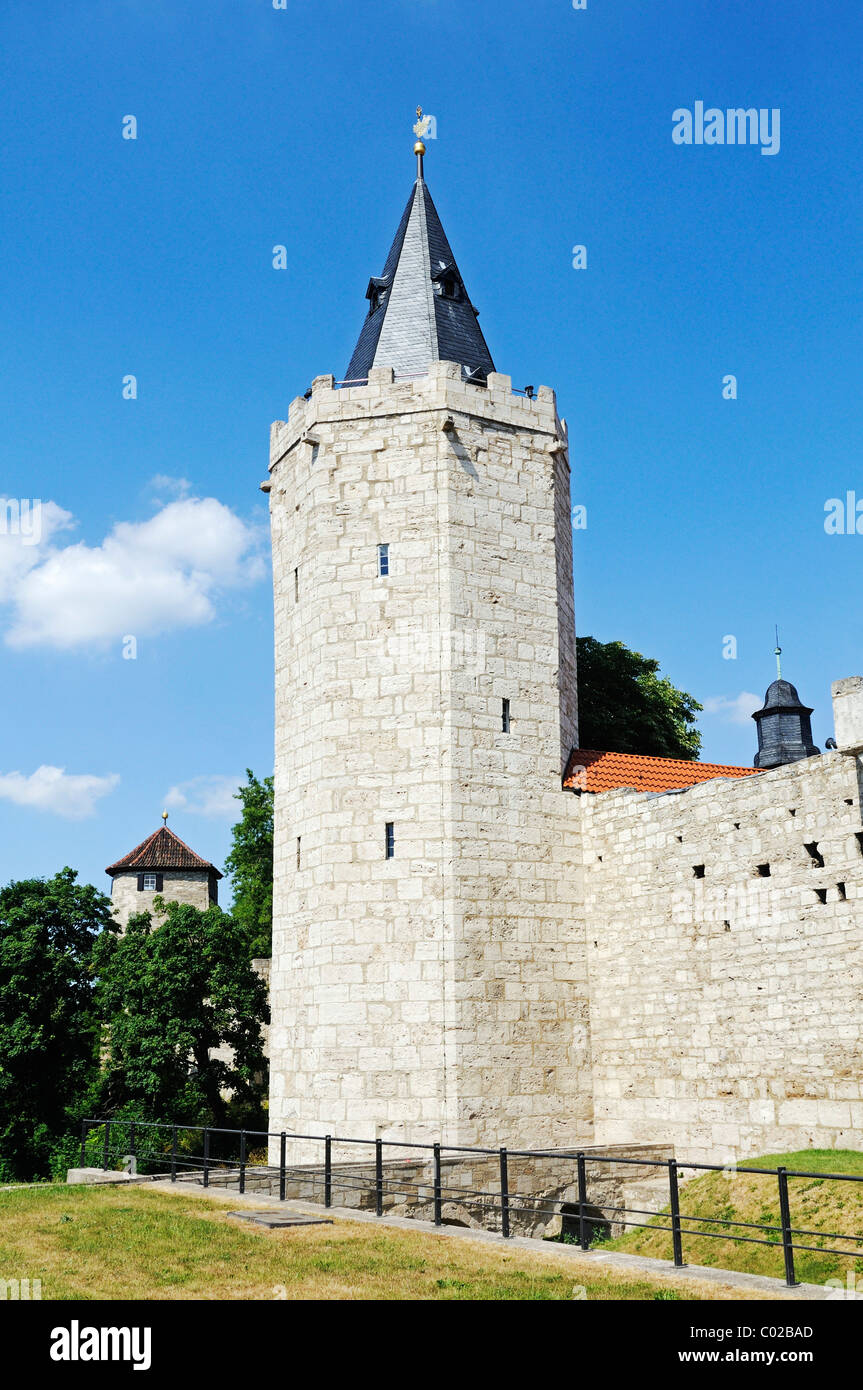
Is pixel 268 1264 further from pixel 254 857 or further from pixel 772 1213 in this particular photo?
pixel 254 857

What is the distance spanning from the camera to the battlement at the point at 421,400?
Result: 1925 centimetres

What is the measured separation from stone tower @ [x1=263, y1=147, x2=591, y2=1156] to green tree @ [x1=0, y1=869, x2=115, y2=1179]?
12009 mm

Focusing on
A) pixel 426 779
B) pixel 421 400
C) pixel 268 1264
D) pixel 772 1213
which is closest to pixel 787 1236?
pixel 268 1264

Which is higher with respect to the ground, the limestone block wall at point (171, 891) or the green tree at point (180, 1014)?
the limestone block wall at point (171, 891)

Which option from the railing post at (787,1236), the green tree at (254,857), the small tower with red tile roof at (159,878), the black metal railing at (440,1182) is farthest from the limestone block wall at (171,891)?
the railing post at (787,1236)

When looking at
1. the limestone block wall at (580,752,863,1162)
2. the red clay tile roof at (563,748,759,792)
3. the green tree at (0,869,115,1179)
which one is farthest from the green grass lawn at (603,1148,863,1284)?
the green tree at (0,869,115,1179)

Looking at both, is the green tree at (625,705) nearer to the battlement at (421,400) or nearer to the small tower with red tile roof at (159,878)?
the battlement at (421,400)

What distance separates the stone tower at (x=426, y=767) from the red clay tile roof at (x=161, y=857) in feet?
76.1

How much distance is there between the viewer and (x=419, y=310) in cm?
2120

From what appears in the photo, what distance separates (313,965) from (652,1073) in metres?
5.23

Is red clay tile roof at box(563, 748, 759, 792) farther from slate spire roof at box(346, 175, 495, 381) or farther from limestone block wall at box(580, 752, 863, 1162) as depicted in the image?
slate spire roof at box(346, 175, 495, 381)

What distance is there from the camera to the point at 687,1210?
14883 millimetres
